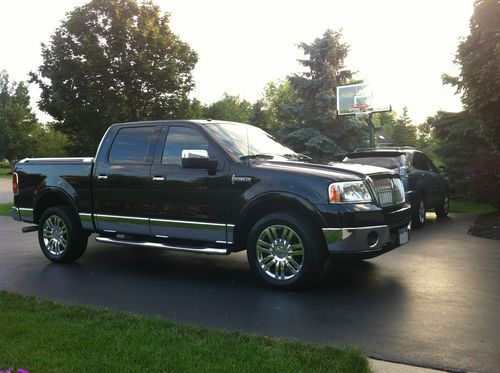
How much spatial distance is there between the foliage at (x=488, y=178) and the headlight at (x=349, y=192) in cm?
819

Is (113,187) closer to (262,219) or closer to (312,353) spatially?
(262,219)

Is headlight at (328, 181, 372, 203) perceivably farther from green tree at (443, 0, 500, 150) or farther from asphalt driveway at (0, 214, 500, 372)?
green tree at (443, 0, 500, 150)

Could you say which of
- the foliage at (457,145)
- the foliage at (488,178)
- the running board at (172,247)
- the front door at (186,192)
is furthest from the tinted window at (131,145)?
the foliage at (457,145)

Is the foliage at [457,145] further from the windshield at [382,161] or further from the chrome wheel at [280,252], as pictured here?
the chrome wheel at [280,252]

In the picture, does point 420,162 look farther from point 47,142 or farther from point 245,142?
point 47,142

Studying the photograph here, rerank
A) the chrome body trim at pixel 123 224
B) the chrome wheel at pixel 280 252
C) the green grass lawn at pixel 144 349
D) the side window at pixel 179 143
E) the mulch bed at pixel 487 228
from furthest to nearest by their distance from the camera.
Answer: the mulch bed at pixel 487 228
the chrome body trim at pixel 123 224
the side window at pixel 179 143
the chrome wheel at pixel 280 252
the green grass lawn at pixel 144 349

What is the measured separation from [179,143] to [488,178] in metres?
9.05

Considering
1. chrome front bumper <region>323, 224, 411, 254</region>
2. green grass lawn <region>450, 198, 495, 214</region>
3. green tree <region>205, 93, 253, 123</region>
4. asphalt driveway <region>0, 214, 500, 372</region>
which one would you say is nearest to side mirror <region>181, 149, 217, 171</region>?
asphalt driveway <region>0, 214, 500, 372</region>

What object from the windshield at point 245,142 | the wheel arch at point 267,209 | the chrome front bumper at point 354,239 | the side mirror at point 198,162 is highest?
the windshield at point 245,142

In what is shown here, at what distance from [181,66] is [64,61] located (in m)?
4.13

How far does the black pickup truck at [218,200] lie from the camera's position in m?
5.67

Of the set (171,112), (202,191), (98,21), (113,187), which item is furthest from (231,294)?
(98,21)

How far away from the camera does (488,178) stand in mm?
12773

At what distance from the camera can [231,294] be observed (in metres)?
5.80
